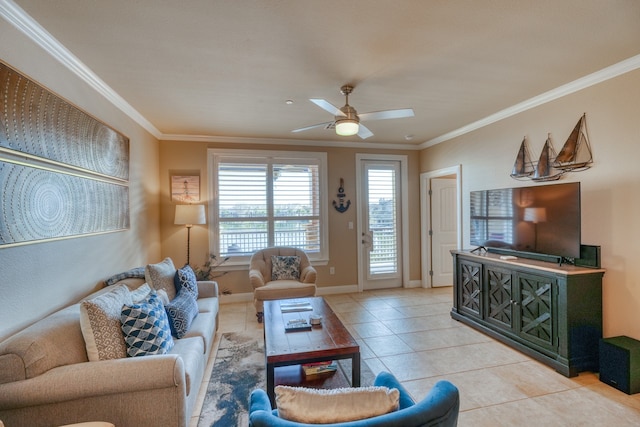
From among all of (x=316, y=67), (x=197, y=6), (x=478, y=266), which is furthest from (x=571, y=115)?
(x=197, y=6)

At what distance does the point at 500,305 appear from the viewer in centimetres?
324

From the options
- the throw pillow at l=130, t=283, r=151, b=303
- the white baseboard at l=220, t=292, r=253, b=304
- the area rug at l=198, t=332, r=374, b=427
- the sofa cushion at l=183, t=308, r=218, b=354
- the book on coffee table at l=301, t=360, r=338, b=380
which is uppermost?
the throw pillow at l=130, t=283, r=151, b=303

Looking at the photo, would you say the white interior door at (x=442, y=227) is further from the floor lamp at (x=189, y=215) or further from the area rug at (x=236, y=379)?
the floor lamp at (x=189, y=215)

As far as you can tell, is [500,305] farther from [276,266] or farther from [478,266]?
[276,266]

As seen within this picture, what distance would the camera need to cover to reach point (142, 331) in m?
1.80

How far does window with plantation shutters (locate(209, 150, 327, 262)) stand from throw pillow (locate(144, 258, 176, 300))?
1.81 m

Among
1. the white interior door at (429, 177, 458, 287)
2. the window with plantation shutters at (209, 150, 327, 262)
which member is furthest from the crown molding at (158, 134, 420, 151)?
the white interior door at (429, 177, 458, 287)

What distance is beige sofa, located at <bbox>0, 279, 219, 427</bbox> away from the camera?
1.43 metres

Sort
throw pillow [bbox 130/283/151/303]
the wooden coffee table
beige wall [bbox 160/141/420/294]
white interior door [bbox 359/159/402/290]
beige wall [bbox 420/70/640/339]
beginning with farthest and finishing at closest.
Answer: white interior door [bbox 359/159/402/290], beige wall [bbox 160/141/420/294], beige wall [bbox 420/70/640/339], throw pillow [bbox 130/283/151/303], the wooden coffee table

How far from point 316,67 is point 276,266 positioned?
108 inches

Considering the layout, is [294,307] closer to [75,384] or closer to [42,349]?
[75,384]

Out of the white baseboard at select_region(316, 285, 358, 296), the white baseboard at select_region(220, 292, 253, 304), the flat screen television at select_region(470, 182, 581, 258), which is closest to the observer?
the flat screen television at select_region(470, 182, 581, 258)

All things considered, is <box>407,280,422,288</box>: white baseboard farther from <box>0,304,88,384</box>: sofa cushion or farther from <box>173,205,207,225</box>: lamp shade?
<box>0,304,88,384</box>: sofa cushion

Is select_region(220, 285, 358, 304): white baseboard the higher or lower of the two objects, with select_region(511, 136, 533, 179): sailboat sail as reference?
lower
